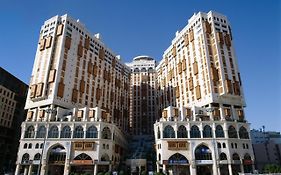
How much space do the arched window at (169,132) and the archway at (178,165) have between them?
20.5 ft

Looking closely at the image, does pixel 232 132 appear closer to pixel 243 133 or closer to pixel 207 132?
pixel 243 133

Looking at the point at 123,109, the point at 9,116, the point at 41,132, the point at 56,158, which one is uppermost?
the point at 123,109

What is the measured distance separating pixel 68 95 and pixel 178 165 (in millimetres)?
48438

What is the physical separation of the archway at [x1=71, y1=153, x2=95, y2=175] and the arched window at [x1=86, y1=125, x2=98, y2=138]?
6206mm

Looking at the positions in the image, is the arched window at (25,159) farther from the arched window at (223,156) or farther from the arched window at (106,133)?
the arched window at (223,156)

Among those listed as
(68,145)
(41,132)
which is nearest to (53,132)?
(41,132)

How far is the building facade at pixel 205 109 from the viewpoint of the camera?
7194cm

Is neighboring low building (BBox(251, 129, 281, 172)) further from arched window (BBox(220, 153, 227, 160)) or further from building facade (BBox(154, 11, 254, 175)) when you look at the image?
arched window (BBox(220, 153, 227, 160))

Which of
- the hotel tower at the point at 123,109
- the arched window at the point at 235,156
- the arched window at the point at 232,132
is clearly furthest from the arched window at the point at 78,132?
the arched window at the point at 235,156

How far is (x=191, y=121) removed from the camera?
76125 millimetres

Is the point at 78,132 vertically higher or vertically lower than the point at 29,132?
lower

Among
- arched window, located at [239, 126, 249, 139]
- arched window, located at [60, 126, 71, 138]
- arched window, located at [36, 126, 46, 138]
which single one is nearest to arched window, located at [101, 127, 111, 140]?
arched window, located at [60, 126, 71, 138]

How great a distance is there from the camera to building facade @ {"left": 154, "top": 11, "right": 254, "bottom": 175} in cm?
7194

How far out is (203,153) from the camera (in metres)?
72.6
